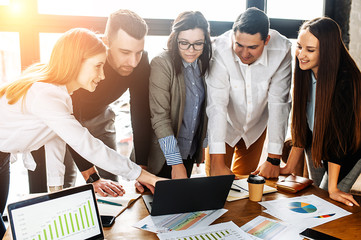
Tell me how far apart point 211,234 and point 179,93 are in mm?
865

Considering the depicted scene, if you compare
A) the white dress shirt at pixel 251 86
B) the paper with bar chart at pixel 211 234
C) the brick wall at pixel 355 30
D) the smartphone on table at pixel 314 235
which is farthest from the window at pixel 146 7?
the smartphone on table at pixel 314 235

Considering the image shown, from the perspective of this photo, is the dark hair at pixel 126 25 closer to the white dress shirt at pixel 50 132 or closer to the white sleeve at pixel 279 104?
the white dress shirt at pixel 50 132

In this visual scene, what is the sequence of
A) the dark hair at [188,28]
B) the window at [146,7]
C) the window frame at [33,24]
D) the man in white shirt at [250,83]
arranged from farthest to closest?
1. the window at [146,7]
2. the window frame at [33,24]
3. the man in white shirt at [250,83]
4. the dark hair at [188,28]

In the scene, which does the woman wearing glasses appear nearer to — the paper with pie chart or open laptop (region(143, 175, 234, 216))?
open laptop (region(143, 175, 234, 216))

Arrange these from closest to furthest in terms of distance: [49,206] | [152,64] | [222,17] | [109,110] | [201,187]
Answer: [49,206] < [201,187] < [152,64] < [109,110] < [222,17]

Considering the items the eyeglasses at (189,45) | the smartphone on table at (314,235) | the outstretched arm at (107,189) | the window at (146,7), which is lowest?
the smartphone on table at (314,235)

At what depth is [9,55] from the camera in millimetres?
2117

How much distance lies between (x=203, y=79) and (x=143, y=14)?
0.80m

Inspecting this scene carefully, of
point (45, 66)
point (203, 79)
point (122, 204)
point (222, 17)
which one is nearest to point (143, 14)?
point (222, 17)

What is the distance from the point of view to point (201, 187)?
1.20 meters

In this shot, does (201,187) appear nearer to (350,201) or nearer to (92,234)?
(92,234)

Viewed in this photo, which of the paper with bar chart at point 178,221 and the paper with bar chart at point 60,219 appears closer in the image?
the paper with bar chart at point 60,219

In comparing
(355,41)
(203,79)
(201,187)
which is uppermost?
(355,41)

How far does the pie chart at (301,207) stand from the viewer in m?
1.31
